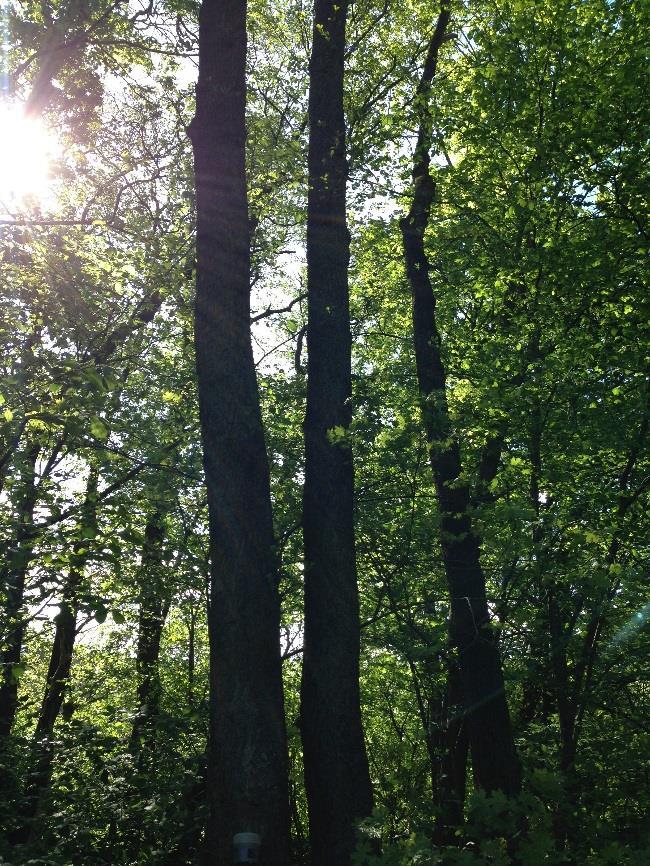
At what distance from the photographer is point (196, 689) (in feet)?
36.7

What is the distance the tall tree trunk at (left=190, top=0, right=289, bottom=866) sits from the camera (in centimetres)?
519

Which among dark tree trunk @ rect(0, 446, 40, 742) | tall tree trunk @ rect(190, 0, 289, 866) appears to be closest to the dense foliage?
dark tree trunk @ rect(0, 446, 40, 742)

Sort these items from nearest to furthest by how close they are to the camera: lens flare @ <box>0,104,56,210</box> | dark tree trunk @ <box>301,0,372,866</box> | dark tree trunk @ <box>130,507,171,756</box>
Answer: dark tree trunk @ <box>301,0,372,866</box>
dark tree trunk @ <box>130,507,171,756</box>
lens flare @ <box>0,104,56,210</box>

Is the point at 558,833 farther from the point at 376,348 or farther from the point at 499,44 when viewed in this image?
the point at 376,348

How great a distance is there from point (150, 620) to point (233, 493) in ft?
18.3

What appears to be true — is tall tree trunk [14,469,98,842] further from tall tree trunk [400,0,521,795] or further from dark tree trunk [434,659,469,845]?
dark tree trunk [434,659,469,845]

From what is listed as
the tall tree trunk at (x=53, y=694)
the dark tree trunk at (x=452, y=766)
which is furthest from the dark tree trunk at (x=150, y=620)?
the dark tree trunk at (x=452, y=766)

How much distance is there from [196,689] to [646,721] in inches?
249

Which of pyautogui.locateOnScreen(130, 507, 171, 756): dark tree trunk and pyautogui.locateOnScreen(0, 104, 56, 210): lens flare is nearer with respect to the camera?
pyautogui.locateOnScreen(130, 507, 171, 756): dark tree trunk

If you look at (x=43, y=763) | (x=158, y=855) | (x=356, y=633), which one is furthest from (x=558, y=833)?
(x=43, y=763)

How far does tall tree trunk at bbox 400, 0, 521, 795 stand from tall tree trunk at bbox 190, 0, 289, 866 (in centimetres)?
159

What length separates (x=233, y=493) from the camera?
19.4ft

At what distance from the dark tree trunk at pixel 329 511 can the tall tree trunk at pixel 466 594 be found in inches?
34.3

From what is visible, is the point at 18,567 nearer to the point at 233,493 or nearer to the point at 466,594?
the point at 233,493
